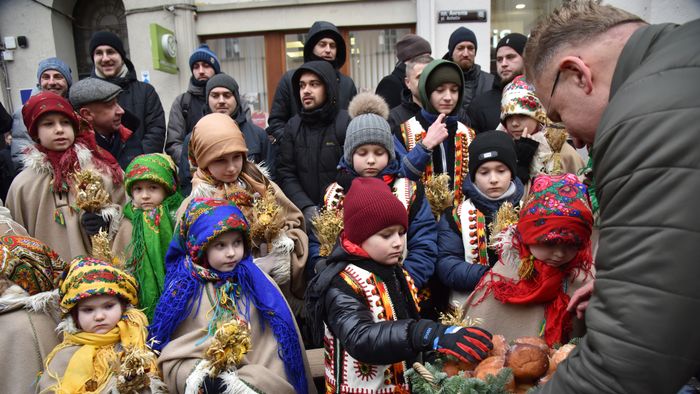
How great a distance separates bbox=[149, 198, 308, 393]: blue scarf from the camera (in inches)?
92.4

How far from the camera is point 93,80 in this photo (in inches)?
151

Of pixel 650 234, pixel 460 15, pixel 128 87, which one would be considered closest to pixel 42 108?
pixel 128 87

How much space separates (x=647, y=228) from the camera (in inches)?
37.6

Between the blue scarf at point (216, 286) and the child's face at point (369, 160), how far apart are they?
93cm

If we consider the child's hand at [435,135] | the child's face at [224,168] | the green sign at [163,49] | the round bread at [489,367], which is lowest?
the round bread at [489,367]

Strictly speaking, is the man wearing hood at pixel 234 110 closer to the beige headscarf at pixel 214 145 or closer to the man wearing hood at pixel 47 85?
the beige headscarf at pixel 214 145

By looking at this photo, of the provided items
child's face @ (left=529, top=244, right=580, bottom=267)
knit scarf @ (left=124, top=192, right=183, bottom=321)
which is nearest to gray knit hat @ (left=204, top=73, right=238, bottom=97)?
knit scarf @ (left=124, top=192, right=183, bottom=321)

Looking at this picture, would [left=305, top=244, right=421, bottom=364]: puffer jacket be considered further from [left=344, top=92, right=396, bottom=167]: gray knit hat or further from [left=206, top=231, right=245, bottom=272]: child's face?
[left=344, top=92, right=396, bottom=167]: gray knit hat

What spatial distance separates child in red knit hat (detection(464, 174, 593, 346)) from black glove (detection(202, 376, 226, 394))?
1275mm

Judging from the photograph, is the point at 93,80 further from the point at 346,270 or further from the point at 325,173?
the point at 346,270

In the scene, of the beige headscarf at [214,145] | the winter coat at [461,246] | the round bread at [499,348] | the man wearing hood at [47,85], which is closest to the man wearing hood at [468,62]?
Result: the winter coat at [461,246]

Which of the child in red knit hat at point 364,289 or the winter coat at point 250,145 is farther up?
Result: the winter coat at point 250,145

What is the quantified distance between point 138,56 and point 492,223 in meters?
7.99

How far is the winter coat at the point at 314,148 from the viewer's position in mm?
3723
